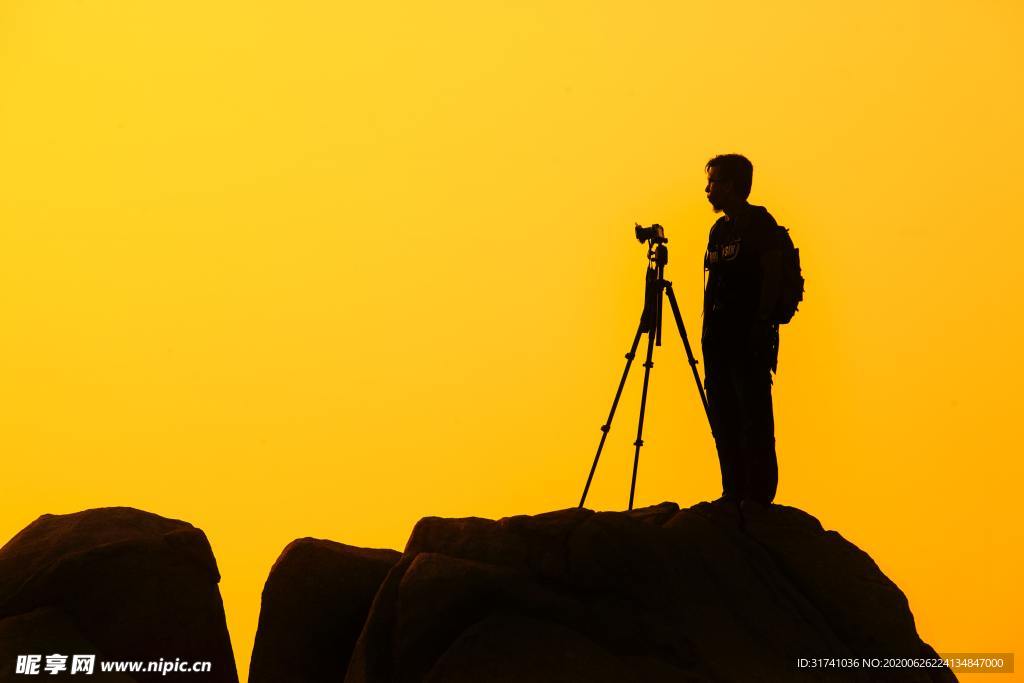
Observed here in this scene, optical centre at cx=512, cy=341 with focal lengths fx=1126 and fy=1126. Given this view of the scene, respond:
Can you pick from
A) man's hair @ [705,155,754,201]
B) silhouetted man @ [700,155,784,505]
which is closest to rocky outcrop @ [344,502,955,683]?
silhouetted man @ [700,155,784,505]

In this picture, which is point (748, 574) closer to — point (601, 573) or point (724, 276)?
point (601, 573)

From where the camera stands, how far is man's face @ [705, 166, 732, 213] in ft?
33.3

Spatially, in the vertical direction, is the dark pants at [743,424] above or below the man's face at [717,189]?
below

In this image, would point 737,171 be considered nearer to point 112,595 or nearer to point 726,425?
point 726,425

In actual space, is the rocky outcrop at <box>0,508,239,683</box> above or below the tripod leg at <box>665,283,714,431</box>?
below

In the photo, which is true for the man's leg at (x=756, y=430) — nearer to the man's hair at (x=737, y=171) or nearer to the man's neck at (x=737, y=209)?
the man's neck at (x=737, y=209)

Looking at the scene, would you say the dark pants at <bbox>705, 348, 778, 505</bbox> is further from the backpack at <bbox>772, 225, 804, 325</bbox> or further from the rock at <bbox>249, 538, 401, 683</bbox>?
the rock at <bbox>249, 538, 401, 683</bbox>

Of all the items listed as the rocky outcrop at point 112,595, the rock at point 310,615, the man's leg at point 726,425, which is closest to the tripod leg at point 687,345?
the man's leg at point 726,425

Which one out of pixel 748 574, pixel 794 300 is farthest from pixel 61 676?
pixel 794 300

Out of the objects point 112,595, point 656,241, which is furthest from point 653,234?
point 112,595

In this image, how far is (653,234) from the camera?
10141mm

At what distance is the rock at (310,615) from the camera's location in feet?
28.2

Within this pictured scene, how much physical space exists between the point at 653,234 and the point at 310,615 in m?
4.43

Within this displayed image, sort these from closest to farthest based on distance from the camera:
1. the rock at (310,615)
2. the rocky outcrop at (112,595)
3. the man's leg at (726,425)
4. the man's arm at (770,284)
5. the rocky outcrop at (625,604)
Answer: the rocky outcrop at (625,604), the rock at (310,615), the rocky outcrop at (112,595), the man's arm at (770,284), the man's leg at (726,425)
